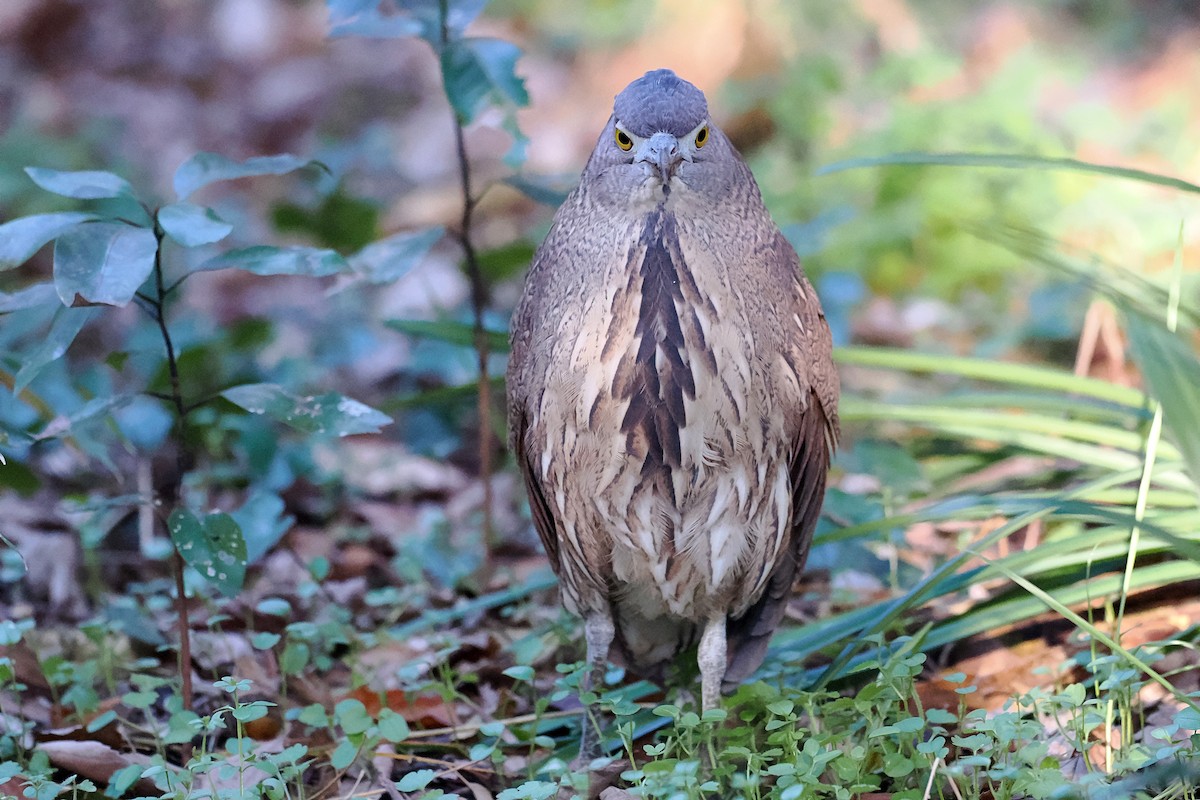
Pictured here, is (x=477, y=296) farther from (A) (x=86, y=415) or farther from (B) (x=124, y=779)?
(B) (x=124, y=779)

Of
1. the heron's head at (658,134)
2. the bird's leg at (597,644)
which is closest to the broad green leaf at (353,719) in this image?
the bird's leg at (597,644)

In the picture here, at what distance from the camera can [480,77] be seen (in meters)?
3.52

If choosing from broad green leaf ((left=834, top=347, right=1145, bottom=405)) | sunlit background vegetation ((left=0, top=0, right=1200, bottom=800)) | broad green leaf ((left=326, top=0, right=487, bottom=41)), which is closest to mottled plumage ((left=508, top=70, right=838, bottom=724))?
sunlit background vegetation ((left=0, top=0, right=1200, bottom=800))

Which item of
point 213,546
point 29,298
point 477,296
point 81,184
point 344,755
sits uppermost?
point 81,184

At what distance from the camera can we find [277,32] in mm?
10008

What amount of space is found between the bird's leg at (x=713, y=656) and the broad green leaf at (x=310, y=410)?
1073mm

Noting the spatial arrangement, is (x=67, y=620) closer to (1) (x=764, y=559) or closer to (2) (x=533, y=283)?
(2) (x=533, y=283)

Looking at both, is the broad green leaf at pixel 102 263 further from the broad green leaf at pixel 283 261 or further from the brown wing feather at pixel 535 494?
the brown wing feather at pixel 535 494

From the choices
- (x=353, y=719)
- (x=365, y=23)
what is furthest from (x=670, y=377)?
(x=365, y=23)

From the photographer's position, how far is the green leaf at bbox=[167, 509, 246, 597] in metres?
2.86

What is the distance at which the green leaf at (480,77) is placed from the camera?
11.5ft

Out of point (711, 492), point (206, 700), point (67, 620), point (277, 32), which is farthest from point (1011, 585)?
point (277, 32)

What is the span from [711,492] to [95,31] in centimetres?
872

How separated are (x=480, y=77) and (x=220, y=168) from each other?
91cm
